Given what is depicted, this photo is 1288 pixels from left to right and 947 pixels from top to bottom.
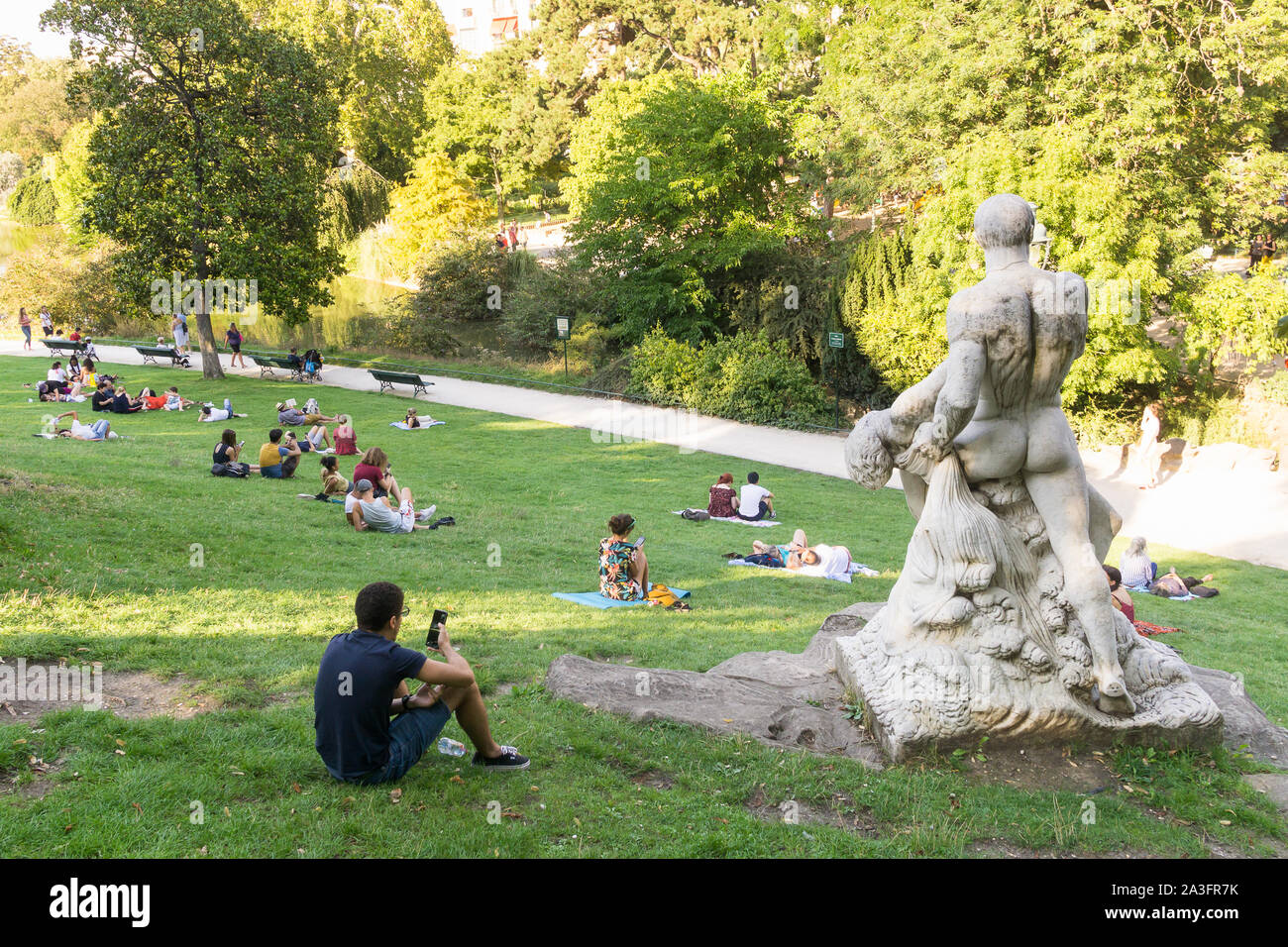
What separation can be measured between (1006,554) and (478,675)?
12.2 ft

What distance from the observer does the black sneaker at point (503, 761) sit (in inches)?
211

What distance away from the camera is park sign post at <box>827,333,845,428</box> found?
22453mm

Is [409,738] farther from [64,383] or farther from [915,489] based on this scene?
[64,383]

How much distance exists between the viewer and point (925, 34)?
22094 mm

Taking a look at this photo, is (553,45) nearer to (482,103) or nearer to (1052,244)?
(482,103)

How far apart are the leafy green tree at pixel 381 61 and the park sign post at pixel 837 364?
30526 mm

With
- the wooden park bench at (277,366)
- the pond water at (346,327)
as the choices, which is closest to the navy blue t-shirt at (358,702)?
the wooden park bench at (277,366)

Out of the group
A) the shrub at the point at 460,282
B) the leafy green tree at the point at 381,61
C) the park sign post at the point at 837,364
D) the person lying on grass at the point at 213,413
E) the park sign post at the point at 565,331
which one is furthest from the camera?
the leafy green tree at the point at 381,61

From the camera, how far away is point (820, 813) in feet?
16.8

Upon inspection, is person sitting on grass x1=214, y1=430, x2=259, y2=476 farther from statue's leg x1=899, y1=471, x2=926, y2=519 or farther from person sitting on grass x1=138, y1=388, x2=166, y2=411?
statue's leg x1=899, y1=471, x2=926, y2=519

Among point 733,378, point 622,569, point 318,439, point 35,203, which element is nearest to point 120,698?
point 622,569

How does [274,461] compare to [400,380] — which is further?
[400,380]

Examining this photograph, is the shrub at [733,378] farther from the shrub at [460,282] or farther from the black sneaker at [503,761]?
the black sneaker at [503,761]
